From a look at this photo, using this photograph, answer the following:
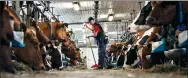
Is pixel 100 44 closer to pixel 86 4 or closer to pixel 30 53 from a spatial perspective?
pixel 30 53

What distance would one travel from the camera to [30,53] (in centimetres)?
394

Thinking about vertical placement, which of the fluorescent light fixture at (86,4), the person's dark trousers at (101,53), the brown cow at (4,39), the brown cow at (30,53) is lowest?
the person's dark trousers at (101,53)

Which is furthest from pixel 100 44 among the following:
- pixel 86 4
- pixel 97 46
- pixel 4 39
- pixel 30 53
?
pixel 86 4

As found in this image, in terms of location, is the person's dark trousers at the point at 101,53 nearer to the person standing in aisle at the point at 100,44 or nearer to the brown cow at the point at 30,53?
the person standing in aisle at the point at 100,44

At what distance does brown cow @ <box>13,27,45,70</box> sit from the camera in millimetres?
3797

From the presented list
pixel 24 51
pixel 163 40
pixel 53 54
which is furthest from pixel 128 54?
pixel 24 51

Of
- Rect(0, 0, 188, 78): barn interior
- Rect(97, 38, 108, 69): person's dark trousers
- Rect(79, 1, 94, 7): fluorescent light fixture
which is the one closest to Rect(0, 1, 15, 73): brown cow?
Rect(0, 0, 188, 78): barn interior

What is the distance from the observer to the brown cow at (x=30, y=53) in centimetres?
380

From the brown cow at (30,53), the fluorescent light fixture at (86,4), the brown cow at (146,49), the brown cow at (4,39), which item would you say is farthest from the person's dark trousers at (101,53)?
the fluorescent light fixture at (86,4)

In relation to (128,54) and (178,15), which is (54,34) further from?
(178,15)

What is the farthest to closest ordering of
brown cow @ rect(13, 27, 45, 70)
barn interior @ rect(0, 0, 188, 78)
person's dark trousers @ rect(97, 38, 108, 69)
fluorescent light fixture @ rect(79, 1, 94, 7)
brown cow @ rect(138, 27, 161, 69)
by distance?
fluorescent light fixture @ rect(79, 1, 94, 7) → person's dark trousers @ rect(97, 38, 108, 69) → brown cow @ rect(138, 27, 161, 69) → brown cow @ rect(13, 27, 45, 70) → barn interior @ rect(0, 0, 188, 78)

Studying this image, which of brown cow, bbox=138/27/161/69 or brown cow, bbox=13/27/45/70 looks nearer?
brown cow, bbox=13/27/45/70

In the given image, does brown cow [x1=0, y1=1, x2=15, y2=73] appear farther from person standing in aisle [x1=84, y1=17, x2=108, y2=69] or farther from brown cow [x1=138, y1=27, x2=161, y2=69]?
person standing in aisle [x1=84, y1=17, x2=108, y2=69]

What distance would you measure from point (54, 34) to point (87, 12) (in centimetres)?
734
